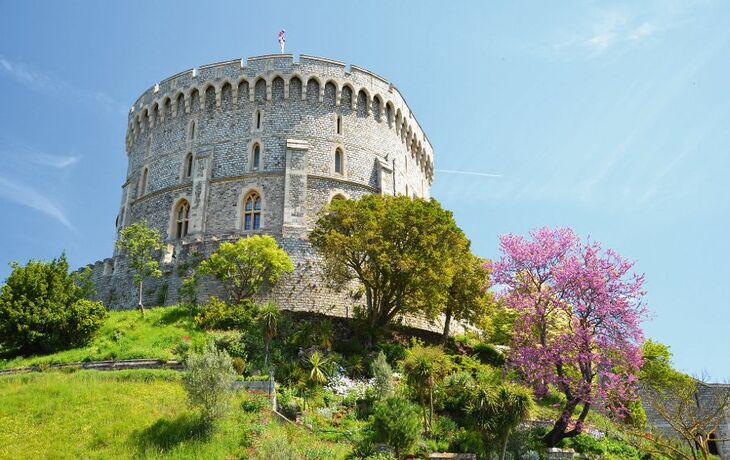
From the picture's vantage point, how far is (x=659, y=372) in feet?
112

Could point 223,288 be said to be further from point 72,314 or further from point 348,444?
→ point 348,444

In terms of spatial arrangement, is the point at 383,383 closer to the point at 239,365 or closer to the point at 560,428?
the point at 239,365

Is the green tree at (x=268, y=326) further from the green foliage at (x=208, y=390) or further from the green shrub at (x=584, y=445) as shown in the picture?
the green shrub at (x=584, y=445)

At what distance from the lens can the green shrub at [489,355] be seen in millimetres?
32281

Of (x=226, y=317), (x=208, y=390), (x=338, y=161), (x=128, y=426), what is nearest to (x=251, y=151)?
(x=338, y=161)

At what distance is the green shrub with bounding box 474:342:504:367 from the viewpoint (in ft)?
106

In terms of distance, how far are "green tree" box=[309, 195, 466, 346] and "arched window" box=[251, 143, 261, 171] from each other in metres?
10.1

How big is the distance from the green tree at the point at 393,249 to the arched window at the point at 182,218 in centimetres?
1235

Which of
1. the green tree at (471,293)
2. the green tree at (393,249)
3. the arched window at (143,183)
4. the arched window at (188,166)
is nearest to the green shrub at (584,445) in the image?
the green tree at (393,249)

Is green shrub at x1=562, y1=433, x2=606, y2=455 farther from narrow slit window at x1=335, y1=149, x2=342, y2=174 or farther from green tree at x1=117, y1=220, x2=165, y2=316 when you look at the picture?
narrow slit window at x1=335, y1=149, x2=342, y2=174

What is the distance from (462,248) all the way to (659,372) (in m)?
14.0

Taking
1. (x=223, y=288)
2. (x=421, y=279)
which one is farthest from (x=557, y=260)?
(x=223, y=288)

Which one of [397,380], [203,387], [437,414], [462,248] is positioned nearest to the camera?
[203,387]

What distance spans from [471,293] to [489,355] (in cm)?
383
